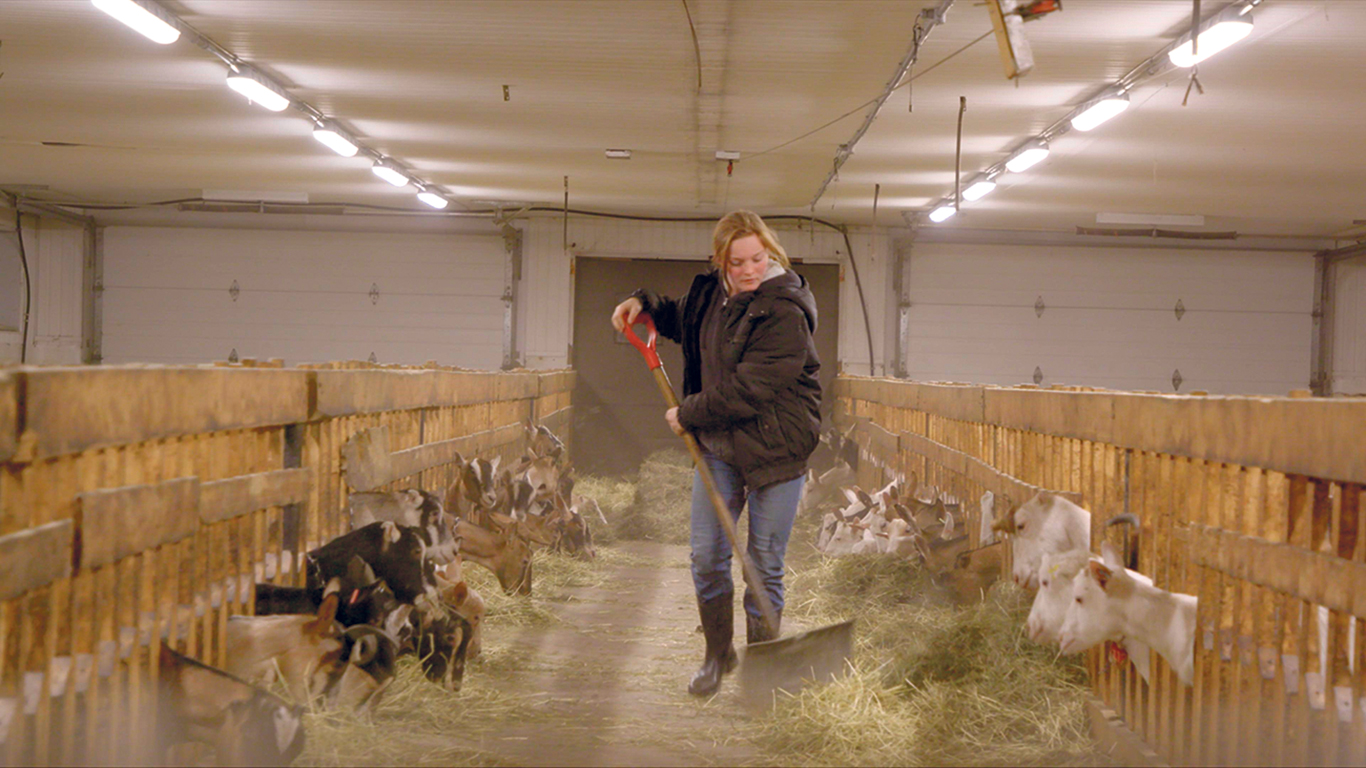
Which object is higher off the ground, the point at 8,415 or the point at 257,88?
the point at 257,88

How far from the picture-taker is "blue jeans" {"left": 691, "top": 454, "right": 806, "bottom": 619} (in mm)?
4570

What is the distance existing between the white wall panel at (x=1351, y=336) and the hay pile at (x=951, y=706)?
49.0 ft

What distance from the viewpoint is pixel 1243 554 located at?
2990 millimetres

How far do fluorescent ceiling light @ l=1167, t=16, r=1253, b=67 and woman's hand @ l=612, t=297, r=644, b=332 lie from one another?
168 inches

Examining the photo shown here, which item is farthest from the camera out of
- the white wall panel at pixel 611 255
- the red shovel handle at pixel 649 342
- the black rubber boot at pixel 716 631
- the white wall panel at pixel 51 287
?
the white wall panel at pixel 611 255

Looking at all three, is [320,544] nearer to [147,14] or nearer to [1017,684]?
[1017,684]

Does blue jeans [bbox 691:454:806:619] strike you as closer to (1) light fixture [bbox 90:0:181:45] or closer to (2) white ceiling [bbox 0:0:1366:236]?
(2) white ceiling [bbox 0:0:1366:236]

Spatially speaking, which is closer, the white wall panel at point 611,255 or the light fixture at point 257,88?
the light fixture at point 257,88

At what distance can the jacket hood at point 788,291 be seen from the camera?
4496mm

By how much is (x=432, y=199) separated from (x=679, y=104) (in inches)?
255

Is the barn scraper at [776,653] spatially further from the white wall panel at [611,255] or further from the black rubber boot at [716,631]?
the white wall panel at [611,255]

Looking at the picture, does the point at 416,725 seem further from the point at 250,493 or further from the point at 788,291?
the point at 788,291

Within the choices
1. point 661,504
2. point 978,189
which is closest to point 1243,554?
point 661,504

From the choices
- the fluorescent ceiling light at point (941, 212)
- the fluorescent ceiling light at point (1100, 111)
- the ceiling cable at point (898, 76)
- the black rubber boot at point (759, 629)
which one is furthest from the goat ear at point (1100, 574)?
the fluorescent ceiling light at point (941, 212)
